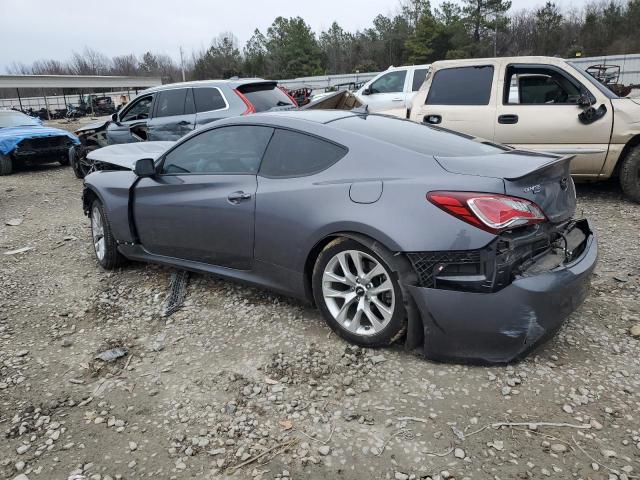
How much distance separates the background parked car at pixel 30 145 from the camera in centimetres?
1130

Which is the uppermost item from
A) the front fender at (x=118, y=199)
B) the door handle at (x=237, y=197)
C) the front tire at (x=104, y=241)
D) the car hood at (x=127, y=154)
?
the car hood at (x=127, y=154)

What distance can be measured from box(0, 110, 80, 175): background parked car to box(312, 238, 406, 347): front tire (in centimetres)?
1074

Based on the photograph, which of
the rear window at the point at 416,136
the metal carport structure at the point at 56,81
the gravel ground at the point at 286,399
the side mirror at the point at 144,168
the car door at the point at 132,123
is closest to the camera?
the gravel ground at the point at 286,399

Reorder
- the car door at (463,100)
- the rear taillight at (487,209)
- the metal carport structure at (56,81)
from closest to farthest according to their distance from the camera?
the rear taillight at (487,209)
the car door at (463,100)
the metal carport structure at (56,81)

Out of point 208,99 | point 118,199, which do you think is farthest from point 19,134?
point 118,199

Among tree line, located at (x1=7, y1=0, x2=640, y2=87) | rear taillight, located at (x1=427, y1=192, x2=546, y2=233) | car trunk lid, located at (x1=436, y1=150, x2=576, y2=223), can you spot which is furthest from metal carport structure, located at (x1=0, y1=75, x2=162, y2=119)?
rear taillight, located at (x1=427, y1=192, x2=546, y2=233)

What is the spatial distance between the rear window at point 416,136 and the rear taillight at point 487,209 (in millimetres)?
464

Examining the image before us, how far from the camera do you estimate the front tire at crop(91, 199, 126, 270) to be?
4719 mm

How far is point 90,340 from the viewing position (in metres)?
3.57

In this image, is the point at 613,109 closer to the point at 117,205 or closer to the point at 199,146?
the point at 199,146

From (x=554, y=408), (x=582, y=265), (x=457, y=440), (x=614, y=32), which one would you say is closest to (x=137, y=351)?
(x=457, y=440)

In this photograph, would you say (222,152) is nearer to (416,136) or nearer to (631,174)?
(416,136)

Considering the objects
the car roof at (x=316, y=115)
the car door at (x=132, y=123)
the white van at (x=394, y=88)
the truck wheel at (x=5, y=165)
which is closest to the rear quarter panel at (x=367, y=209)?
the car roof at (x=316, y=115)

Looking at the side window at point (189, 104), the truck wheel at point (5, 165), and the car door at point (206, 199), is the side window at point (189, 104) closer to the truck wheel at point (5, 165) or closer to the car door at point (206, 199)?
the car door at point (206, 199)
